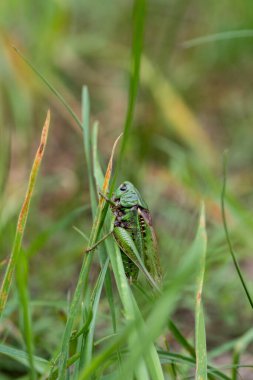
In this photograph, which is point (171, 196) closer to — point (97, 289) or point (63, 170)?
point (63, 170)

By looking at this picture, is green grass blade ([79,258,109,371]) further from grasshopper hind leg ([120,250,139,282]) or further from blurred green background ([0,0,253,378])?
blurred green background ([0,0,253,378])

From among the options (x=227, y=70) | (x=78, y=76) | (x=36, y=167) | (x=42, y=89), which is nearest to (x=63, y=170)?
(x=42, y=89)

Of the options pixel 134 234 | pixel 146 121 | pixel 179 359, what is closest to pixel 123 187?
pixel 134 234

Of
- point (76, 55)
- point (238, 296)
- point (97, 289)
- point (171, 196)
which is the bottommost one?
point (97, 289)

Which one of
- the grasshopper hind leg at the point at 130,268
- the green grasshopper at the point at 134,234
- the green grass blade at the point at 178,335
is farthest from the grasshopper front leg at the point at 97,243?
the green grass blade at the point at 178,335

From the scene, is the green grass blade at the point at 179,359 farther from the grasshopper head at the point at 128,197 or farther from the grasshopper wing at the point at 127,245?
the grasshopper head at the point at 128,197

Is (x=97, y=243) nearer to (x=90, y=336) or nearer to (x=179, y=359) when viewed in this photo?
(x=90, y=336)

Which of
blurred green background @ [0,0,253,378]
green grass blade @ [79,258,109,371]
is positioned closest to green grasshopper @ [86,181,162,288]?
green grass blade @ [79,258,109,371]
